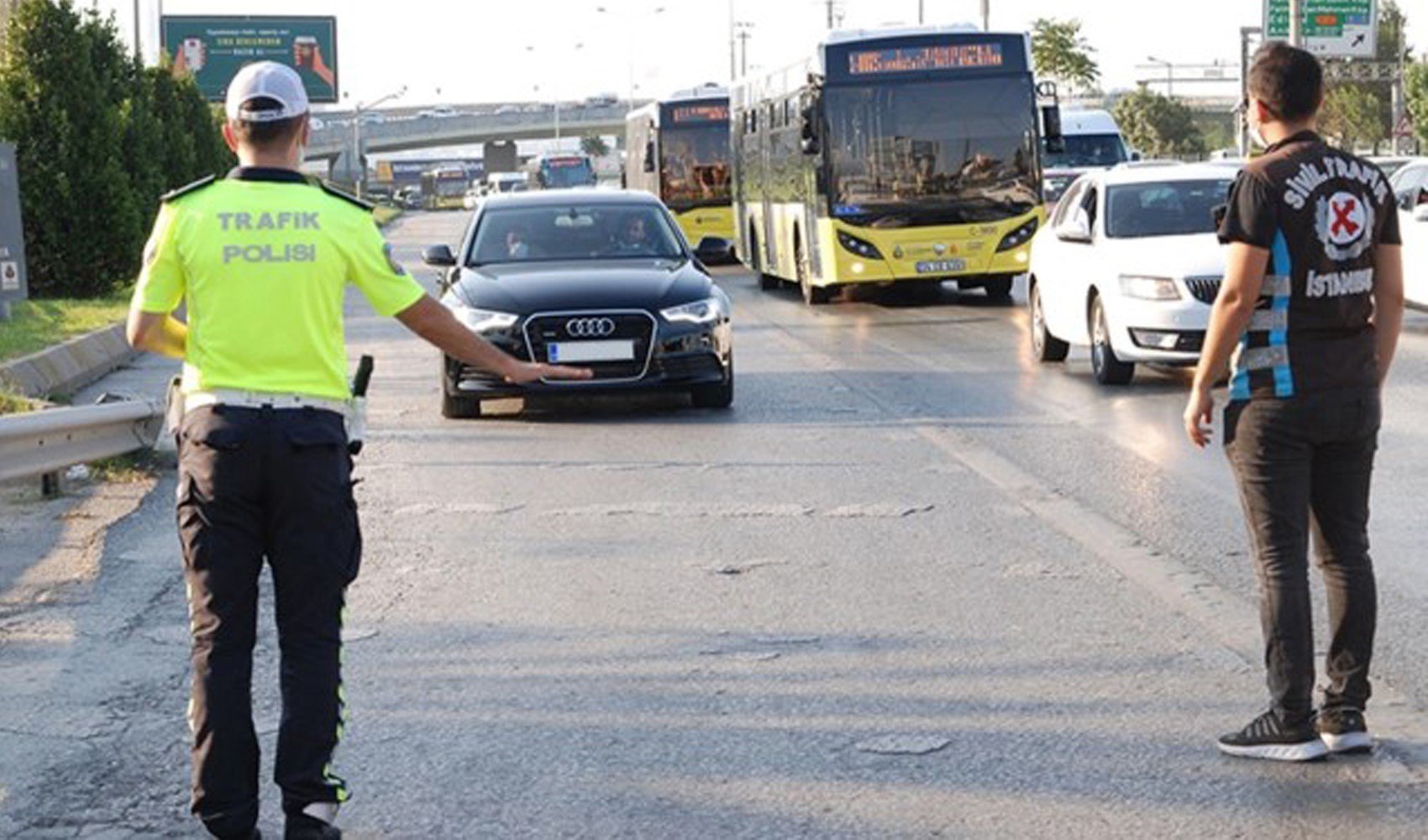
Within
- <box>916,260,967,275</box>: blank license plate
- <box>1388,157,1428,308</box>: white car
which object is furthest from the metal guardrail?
<box>916,260,967,275</box>: blank license plate

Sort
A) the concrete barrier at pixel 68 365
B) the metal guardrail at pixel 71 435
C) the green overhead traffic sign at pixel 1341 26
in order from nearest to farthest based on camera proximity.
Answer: the metal guardrail at pixel 71 435, the concrete barrier at pixel 68 365, the green overhead traffic sign at pixel 1341 26

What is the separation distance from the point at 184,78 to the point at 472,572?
3787 cm

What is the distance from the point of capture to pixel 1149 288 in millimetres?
16828

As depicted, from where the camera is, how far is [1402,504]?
11.3m

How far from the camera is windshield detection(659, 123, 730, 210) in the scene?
43875 mm

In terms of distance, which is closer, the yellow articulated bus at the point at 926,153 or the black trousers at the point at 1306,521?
the black trousers at the point at 1306,521

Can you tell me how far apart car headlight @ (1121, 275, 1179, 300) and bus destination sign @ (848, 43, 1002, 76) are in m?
10.9

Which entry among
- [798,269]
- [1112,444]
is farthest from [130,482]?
[798,269]

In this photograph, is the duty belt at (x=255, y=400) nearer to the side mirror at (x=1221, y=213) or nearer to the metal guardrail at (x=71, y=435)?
the side mirror at (x=1221, y=213)

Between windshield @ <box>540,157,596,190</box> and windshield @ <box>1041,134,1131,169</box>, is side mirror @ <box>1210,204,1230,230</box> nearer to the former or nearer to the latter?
windshield @ <box>1041,134,1131,169</box>

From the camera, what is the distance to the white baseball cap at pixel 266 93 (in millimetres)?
5547

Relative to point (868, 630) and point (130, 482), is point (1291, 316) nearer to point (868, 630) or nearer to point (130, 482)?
point (868, 630)

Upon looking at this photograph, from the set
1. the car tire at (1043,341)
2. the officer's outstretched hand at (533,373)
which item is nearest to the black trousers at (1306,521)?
the officer's outstretched hand at (533,373)

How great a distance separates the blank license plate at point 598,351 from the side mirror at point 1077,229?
4.24 m
